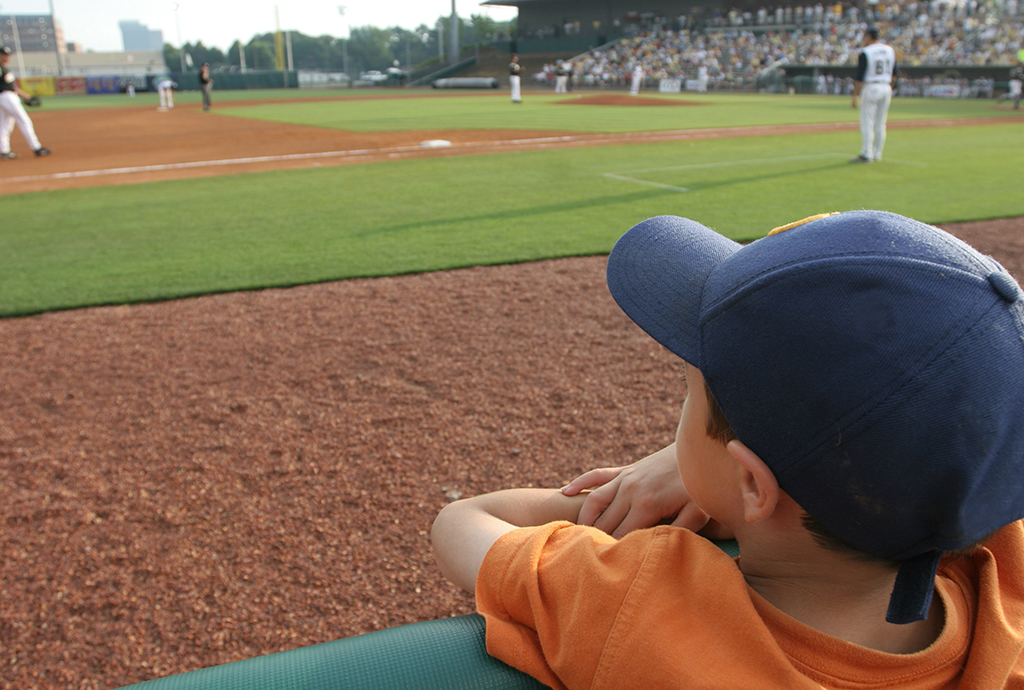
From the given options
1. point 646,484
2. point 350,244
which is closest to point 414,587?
point 646,484

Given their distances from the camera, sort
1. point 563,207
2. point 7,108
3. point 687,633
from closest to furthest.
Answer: point 687,633 < point 563,207 < point 7,108

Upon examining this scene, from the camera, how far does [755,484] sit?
0.87 m

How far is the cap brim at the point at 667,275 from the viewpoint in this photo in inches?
36.2

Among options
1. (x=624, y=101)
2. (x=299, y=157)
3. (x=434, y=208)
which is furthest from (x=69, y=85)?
(x=434, y=208)

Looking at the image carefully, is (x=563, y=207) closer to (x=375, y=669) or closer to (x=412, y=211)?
(x=412, y=211)

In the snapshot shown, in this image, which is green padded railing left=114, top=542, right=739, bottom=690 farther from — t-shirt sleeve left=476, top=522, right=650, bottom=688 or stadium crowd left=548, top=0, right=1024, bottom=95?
stadium crowd left=548, top=0, right=1024, bottom=95

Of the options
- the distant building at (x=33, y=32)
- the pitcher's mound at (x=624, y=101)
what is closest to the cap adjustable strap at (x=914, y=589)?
the pitcher's mound at (x=624, y=101)

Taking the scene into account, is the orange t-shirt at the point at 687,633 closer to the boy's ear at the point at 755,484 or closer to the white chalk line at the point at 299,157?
the boy's ear at the point at 755,484

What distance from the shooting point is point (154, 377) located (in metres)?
3.88

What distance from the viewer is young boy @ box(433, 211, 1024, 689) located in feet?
2.33

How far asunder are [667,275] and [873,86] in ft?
39.6

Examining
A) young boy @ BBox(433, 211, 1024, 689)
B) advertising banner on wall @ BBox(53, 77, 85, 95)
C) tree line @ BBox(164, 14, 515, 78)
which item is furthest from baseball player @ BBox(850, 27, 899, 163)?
tree line @ BBox(164, 14, 515, 78)

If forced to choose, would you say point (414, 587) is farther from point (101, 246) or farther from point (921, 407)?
point (101, 246)

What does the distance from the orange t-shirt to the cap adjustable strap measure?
5cm
